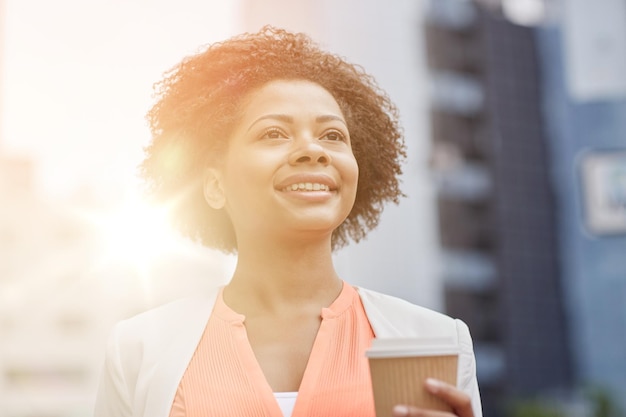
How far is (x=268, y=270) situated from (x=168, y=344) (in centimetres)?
28

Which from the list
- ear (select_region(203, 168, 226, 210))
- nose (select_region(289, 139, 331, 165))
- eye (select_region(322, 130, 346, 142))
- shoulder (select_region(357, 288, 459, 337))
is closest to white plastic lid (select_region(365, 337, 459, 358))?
shoulder (select_region(357, 288, 459, 337))

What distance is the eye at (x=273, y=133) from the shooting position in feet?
6.71

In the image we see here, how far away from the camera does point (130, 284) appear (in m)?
54.6

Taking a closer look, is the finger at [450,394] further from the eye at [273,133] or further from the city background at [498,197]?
the city background at [498,197]

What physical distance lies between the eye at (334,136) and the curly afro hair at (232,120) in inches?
6.8

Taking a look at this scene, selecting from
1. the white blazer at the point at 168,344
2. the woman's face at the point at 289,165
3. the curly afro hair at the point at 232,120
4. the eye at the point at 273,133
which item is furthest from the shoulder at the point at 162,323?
the eye at the point at 273,133

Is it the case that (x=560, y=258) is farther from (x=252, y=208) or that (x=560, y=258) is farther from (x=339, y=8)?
(x=252, y=208)

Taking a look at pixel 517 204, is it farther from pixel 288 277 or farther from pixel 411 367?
pixel 411 367

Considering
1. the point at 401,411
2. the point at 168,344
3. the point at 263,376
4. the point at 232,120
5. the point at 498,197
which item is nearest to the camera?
the point at 401,411

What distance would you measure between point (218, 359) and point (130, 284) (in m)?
53.9

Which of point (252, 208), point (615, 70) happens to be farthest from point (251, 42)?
point (615, 70)

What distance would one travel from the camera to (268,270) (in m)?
2.08

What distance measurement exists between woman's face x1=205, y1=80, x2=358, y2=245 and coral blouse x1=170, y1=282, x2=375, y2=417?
216mm

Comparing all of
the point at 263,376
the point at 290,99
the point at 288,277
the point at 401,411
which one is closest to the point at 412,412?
the point at 401,411
